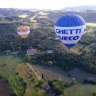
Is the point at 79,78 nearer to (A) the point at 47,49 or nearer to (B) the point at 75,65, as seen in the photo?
Answer: (B) the point at 75,65

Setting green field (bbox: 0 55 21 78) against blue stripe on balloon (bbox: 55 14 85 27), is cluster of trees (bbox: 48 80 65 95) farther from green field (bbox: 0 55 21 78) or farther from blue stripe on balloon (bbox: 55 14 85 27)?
blue stripe on balloon (bbox: 55 14 85 27)

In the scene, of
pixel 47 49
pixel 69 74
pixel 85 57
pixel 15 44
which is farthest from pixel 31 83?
pixel 15 44

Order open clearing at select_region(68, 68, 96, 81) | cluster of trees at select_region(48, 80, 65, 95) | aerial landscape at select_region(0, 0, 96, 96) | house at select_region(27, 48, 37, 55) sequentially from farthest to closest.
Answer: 1. house at select_region(27, 48, 37, 55)
2. open clearing at select_region(68, 68, 96, 81)
3. aerial landscape at select_region(0, 0, 96, 96)
4. cluster of trees at select_region(48, 80, 65, 95)

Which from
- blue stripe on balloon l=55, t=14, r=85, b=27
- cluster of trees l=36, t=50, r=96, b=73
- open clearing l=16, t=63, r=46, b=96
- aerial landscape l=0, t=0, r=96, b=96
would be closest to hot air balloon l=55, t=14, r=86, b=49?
blue stripe on balloon l=55, t=14, r=85, b=27

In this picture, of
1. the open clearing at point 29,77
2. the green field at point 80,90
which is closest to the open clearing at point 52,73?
the open clearing at point 29,77

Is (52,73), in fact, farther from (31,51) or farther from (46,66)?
(31,51)

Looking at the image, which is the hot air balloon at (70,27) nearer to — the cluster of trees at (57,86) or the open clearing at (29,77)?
the open clearing at (29,77)

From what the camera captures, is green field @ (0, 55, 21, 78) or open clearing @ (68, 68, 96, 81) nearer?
open clearing @ (68, 68, 96, 81)
